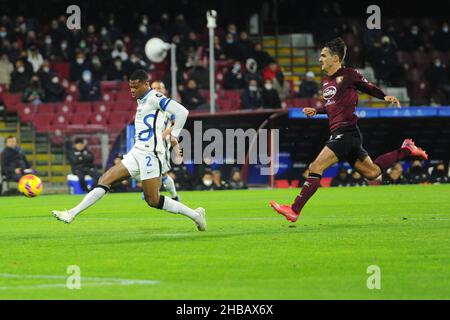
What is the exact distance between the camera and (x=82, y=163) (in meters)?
32.3

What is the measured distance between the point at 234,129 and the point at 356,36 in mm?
10544

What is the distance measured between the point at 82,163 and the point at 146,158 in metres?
17.5

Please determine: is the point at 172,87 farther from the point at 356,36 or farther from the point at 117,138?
the point at 356,36

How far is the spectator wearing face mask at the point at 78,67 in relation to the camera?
37250 mm

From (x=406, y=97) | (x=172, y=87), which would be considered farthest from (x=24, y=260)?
(x=406, y=97)

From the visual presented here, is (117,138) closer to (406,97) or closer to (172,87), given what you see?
(172,87)

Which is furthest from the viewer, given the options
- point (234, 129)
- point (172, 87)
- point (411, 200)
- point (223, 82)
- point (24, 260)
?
point (223, 82)

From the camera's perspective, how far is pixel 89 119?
3550 cm

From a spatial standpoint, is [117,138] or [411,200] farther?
[117,138]

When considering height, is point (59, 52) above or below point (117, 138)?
above

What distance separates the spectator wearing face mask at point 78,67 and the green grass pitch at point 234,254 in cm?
1593

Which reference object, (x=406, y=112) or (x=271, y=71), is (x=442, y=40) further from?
(x=406, y=112)

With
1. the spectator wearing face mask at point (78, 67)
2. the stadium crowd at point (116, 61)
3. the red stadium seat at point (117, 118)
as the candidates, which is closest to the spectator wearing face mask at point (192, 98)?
the stadium crowd at point (116, 61)
